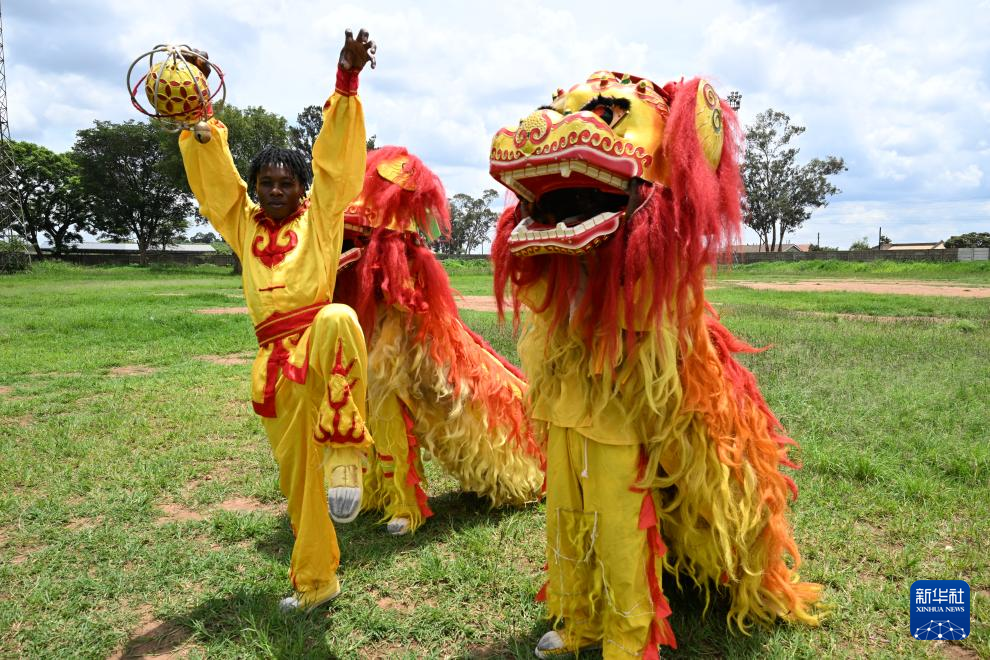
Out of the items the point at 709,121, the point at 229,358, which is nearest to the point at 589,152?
the point at 709,121

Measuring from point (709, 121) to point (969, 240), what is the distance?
58304 mm

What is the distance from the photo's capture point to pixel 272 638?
255cm

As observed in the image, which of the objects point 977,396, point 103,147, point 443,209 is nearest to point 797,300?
point 977,396

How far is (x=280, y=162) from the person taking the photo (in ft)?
8.88

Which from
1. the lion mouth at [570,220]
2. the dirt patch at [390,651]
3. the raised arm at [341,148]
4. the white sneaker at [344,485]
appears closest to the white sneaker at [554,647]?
the dirt patch at [390,651]

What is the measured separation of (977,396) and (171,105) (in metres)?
6.48

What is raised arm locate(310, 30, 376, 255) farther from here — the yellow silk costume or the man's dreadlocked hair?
the man's dreadlocked hair

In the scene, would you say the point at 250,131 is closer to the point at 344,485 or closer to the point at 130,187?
the point at 130,187

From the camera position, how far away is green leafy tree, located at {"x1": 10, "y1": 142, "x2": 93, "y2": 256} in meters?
37.5

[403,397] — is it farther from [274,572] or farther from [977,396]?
[977,396]

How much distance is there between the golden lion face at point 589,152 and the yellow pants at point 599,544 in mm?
766

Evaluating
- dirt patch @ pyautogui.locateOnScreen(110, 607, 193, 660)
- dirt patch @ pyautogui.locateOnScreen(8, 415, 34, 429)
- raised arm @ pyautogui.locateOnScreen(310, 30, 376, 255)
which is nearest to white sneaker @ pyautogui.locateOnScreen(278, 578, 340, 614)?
dirt patch @ pyautogui.locateOnScreen(110, 607, 193, 660)

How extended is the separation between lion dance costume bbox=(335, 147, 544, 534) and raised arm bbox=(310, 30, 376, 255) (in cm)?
89

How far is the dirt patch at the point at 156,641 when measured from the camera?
251 cm
